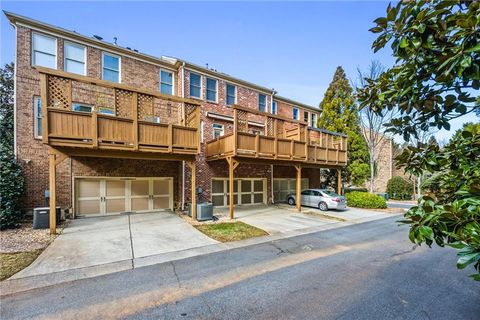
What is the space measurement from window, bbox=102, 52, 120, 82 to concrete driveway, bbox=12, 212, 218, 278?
7.94 metres

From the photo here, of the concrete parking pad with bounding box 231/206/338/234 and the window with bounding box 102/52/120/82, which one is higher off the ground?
the window with bounding box 102/52/120/82

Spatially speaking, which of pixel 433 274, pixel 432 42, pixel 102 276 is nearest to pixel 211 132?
pixel 102 276

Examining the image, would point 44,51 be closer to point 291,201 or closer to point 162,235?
point 162,235

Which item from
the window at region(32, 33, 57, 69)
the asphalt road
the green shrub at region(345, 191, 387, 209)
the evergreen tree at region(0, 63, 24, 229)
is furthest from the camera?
the green shrub at region(345, 191, 387, 209)

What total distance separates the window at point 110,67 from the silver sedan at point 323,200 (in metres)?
14.8

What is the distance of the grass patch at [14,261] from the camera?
210 inches

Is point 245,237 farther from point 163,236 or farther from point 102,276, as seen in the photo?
point 102,276

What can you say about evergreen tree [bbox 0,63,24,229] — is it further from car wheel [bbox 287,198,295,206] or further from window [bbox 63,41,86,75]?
car wheel [bbox 287,198,295,206]

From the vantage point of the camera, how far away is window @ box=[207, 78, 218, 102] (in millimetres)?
15461

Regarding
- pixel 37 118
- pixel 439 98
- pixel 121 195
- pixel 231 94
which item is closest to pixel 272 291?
pixel 439 98

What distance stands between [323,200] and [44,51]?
60.1ft

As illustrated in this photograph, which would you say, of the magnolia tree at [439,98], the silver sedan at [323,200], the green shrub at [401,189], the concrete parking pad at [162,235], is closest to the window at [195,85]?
the concrete parking pad at [162,235]

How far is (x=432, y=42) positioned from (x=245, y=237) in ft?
25.6

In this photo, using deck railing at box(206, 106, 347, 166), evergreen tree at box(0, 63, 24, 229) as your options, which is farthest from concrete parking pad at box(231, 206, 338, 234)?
evergreen tree at box(0, 63, 24, 229)
